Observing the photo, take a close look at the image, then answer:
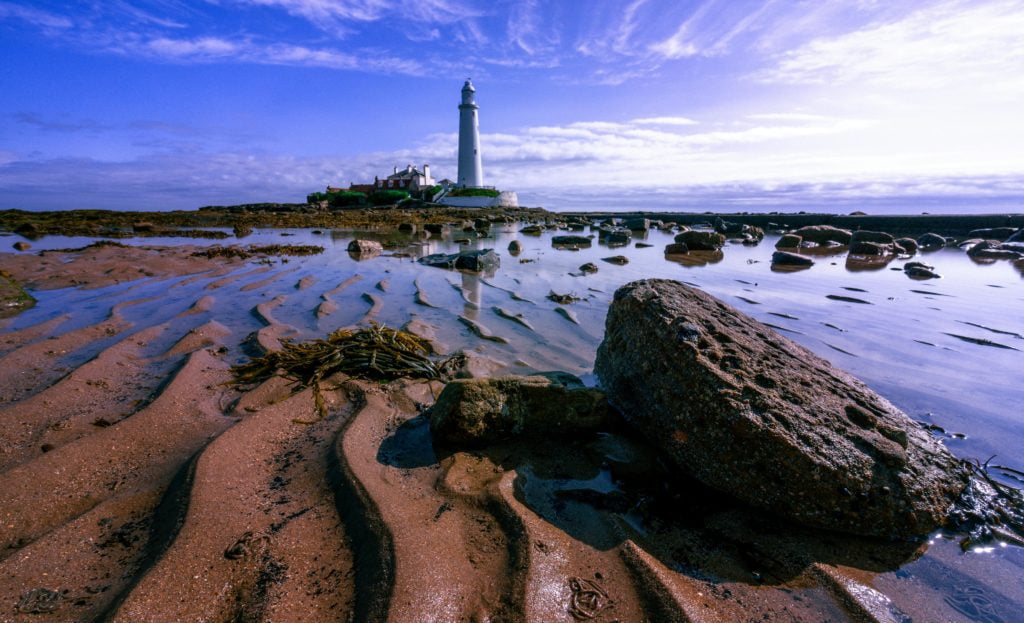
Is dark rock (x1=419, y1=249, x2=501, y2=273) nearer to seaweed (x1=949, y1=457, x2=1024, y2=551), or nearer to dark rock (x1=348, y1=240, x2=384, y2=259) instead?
dark rock (x1=348, y1=240, x2=384, y2=259)

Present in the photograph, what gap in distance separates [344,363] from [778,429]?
13.2 ft

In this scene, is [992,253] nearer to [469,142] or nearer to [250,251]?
[250,251]

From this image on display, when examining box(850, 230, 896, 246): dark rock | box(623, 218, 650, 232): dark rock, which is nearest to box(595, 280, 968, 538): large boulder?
box(850, 230, 896, 246): dark rock

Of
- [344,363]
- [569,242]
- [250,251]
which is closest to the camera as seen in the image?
[344,363]

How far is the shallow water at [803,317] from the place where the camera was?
3.64m

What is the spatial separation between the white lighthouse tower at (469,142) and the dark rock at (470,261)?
51.5m

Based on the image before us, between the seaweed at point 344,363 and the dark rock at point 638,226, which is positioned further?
the dark rock at point 638,226

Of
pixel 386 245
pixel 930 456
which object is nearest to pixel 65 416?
pixel 930 456

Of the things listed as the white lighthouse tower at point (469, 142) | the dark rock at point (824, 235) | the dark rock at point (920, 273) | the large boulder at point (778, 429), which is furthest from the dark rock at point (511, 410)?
the white lighthouse tower at point (469, 142)

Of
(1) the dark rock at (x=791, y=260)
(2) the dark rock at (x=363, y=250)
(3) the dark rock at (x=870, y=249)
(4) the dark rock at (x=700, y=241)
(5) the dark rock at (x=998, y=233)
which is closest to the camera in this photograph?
(1) the dark rock at (x=791, y=260)

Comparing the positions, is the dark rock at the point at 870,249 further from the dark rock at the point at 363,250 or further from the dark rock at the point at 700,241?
the dark rock at the point at 363,250

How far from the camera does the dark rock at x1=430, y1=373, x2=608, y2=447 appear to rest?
3.33m

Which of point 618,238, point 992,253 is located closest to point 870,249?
point 992,253

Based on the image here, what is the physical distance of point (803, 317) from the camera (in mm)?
7797
